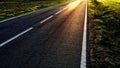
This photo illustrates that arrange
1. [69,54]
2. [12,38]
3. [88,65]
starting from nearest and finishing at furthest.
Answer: [88,65] < [69,54] < [12,38]

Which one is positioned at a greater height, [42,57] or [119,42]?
[42,57]

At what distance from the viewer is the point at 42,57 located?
764 cm

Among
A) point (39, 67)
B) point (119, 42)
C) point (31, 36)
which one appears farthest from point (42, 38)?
point (39, 67)

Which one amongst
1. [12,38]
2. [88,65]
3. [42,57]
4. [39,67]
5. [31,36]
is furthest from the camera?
[31,36]

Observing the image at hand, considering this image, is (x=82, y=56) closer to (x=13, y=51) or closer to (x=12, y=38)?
(x=13, y=51)

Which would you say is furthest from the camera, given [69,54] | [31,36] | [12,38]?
[31,36]

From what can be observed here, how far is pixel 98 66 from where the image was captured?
6.99 meters

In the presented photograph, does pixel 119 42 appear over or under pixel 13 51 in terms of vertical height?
under

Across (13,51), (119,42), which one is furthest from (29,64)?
(119,42)

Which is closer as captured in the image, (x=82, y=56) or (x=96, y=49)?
(x=82, y=56)

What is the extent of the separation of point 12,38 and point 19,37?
44 centimetres

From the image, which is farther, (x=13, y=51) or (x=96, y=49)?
(x=96, y=49)

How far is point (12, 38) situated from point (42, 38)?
1.38 metres

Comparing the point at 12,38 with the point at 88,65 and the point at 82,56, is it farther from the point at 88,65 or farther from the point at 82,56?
the point at 88,65
